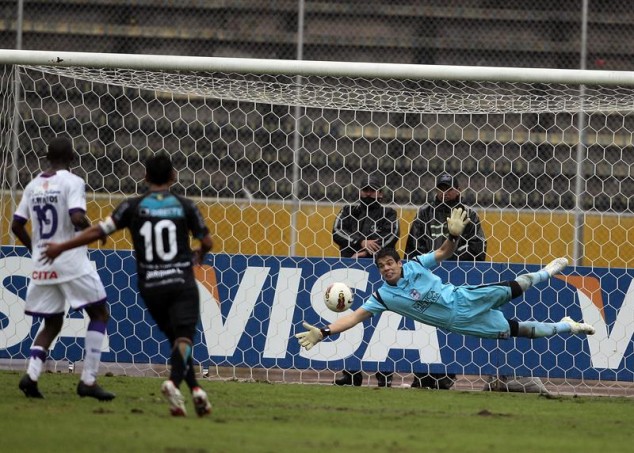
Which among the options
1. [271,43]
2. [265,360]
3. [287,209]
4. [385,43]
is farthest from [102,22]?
[265,360]

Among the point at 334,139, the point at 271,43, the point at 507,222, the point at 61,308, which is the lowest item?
the point at 61,308

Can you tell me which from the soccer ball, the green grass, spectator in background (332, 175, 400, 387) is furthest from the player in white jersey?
spectator in background (332, 175, 400, 387)

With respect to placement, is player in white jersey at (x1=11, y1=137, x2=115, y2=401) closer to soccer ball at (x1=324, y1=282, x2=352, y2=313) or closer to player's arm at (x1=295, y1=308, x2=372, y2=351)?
player's arm at (x1=295, y1=308, x2=372, y2=351)

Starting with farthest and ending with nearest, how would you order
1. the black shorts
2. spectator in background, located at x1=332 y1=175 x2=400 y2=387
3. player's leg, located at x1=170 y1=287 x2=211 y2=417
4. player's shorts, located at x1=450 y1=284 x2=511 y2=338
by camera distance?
spectator in background, located at x1=332 y1=175 x2=400 y2=387 → player's shorts, located at x1=450 y1=284 x2=511 y2=338 → the black shorts → player's leg, located at x1=170 y1=287 x2=211 y2=417

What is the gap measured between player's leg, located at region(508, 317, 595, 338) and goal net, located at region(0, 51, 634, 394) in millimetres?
654

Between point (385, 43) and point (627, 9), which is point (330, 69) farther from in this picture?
point (627, 9)

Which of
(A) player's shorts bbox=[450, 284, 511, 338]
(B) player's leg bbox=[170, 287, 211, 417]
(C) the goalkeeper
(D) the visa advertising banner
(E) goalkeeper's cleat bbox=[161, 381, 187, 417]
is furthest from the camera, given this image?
(D) the visa advertising banner

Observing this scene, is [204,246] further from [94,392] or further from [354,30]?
[354,30]

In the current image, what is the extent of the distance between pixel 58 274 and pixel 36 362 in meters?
0.60

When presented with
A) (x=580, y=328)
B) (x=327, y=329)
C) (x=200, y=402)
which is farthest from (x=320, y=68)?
(x=200, y=402)

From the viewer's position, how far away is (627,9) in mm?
14117

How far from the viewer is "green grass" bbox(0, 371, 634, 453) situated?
6250mm

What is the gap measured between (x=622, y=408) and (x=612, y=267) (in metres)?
1.78

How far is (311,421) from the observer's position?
24.3 feet
